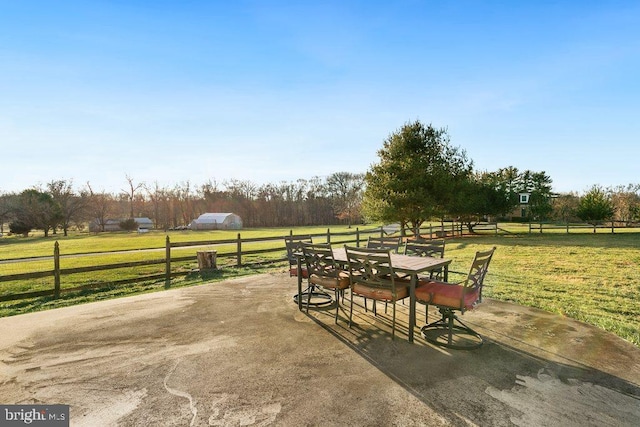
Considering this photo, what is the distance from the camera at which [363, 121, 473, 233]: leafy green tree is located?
1723 cm

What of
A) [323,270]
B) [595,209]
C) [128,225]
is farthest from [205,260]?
[128,225]

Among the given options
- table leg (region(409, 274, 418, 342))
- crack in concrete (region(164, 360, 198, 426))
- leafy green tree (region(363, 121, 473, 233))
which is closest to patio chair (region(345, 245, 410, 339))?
table leg (region(409, 274, 418, 342))

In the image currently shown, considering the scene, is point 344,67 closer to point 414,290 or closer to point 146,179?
point 414,290

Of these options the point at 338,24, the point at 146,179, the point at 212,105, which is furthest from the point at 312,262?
the point at 146,179

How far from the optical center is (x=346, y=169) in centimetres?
5088

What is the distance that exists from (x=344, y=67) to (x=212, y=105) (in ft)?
15.7

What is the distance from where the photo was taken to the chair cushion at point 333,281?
4.20 metres

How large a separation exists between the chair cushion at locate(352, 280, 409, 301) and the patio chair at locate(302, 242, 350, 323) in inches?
13.6

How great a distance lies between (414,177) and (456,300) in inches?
586

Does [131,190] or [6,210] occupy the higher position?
[131,190]

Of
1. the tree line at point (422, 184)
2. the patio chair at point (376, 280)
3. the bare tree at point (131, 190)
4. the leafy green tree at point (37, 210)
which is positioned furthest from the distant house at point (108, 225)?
the patio chair at point (376, 280)

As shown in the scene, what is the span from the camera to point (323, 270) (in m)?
4.38

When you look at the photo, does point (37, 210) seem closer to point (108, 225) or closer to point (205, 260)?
point (108, 225)

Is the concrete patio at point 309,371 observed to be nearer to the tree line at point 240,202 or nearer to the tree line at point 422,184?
the tree line at point 422,184
